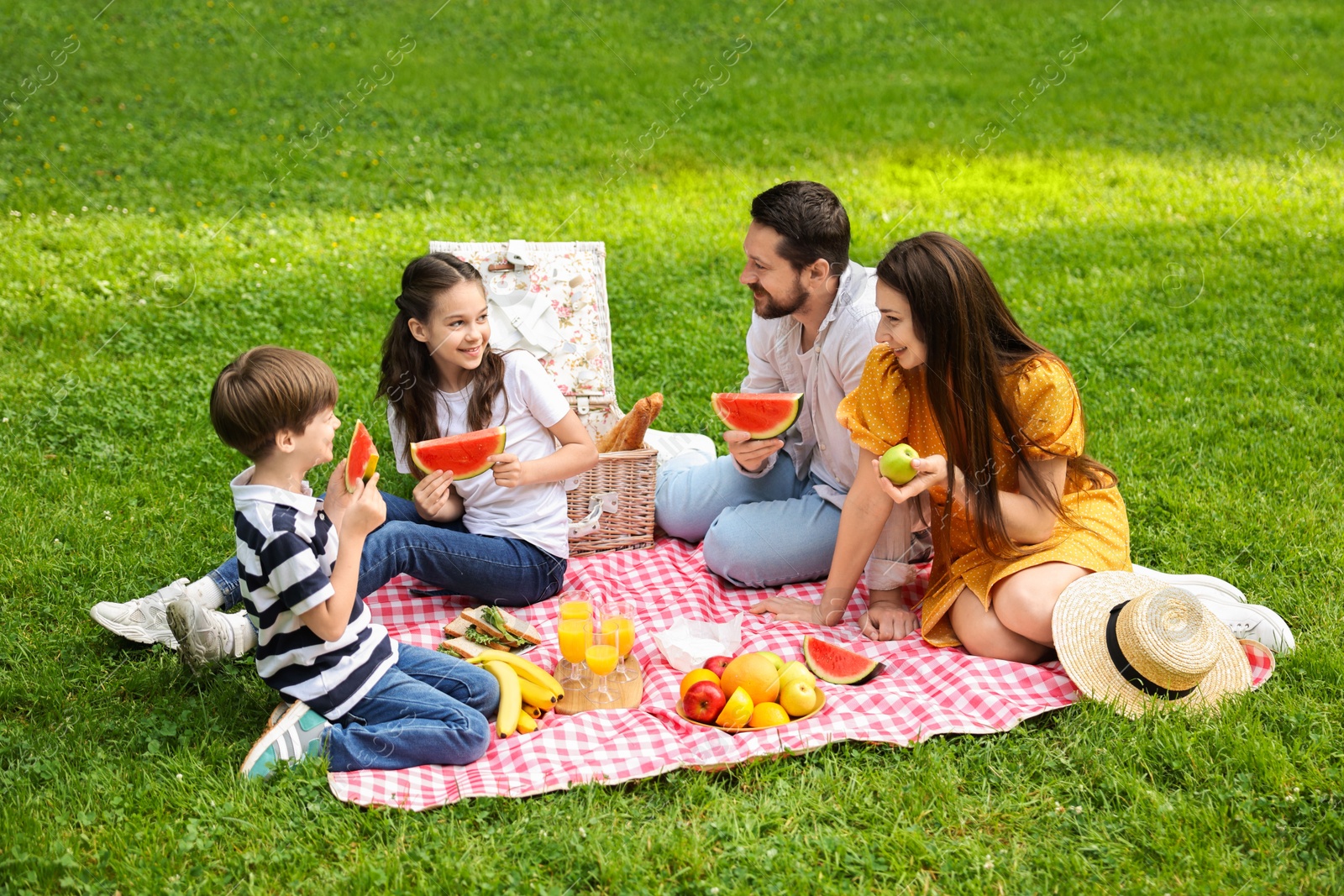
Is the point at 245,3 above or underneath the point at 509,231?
above

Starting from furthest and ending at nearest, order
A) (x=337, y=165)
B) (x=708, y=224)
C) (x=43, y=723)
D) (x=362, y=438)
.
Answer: (x=337, y=165)
(x=708, y=224)
(x=43, y=723)
(x=362, y=438)

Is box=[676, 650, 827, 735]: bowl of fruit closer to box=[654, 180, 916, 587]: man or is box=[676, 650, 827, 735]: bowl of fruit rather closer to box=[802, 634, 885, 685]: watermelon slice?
box=[802, 634, 885, 685]: watermelon slice

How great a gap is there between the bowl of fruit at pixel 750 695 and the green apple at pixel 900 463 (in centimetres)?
75

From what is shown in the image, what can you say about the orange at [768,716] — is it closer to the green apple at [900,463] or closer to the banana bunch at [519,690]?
the banana bunch at [519,690]

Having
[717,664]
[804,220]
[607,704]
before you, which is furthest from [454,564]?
[804,220]

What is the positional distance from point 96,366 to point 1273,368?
716cm

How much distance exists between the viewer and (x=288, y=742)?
3494mm

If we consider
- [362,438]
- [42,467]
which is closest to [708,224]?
[42,467]

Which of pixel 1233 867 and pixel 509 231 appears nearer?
pixel 1233 867

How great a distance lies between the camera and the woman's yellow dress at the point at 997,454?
13.2ft

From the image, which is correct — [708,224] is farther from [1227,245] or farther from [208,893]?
[208,893]

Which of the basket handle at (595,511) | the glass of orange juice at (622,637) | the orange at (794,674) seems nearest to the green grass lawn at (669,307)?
the orange at (794,674)

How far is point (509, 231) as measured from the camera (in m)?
9.09

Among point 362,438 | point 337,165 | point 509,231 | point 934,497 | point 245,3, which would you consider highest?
point 245,3
